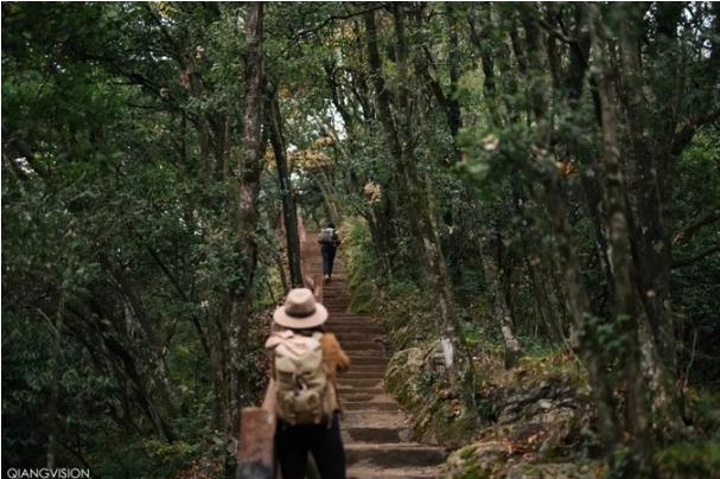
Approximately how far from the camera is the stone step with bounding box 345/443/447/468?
11258mm

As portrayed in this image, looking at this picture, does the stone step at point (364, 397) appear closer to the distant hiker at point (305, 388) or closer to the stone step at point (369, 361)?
the stone step at point (369, 361)

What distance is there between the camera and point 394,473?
10719 mm

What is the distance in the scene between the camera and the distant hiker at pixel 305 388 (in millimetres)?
6895

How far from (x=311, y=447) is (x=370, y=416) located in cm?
706

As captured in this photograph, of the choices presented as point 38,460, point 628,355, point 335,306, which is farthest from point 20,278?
point 335,306

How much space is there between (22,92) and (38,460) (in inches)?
198

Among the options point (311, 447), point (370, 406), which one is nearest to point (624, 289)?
point (311, 447)

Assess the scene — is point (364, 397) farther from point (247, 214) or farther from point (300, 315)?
point (300, 315)

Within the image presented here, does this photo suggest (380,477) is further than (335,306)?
No

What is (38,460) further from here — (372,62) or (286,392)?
(372,62)

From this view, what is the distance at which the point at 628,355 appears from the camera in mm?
6609

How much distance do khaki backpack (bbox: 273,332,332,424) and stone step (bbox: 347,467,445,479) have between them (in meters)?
3.82

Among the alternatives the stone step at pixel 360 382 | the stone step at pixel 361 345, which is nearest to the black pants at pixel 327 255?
the stone step at pixel 361 345

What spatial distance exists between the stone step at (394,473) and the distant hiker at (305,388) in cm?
325
